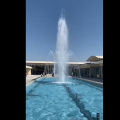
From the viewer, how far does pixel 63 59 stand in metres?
22.1
